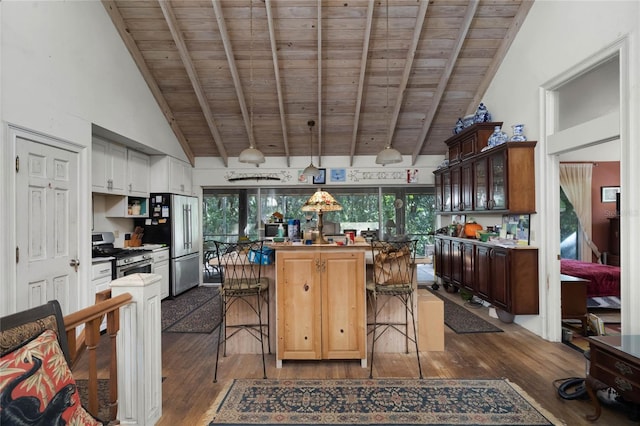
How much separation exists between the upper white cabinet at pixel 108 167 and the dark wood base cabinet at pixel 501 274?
5.12 meters

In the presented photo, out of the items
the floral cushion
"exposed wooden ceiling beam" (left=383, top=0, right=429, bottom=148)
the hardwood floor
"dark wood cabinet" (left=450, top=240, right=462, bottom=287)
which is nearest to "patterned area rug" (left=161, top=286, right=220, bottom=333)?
the hardwood floor

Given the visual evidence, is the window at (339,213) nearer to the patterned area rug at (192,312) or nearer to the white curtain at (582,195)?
the patterned area rug at (192,312)

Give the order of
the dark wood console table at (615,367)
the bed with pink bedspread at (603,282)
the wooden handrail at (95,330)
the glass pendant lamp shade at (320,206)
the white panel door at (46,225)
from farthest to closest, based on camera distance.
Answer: the bed with pink bedspread at (603,282), the glass pendant lamp shade at (320,206), the white panel door at (46,225), the dark wood console table at (615,367), the wooden handrail at (95,330)

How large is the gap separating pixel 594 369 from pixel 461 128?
3.71 metres

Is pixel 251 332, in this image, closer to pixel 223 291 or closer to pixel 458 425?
pixel 223 291

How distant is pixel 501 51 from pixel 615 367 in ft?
13.4

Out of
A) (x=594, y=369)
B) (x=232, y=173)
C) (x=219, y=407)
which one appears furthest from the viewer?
(x=232, y=173)

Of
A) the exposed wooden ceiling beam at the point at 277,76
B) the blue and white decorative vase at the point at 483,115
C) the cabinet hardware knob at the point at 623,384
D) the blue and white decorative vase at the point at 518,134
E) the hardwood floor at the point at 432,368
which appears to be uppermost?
the exposed wooden ceiling beam at the point at 277,76

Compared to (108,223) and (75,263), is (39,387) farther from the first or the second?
(108,223)

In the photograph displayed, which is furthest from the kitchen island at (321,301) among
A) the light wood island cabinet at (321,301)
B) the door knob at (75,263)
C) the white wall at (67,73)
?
the white wall at (67,73)

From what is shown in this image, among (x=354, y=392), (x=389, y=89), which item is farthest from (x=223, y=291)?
(x=389, y=89)

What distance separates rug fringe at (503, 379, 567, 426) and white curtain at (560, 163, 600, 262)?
427 centimetres

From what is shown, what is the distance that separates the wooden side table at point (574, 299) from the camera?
3.59m

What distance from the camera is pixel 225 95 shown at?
500cm
